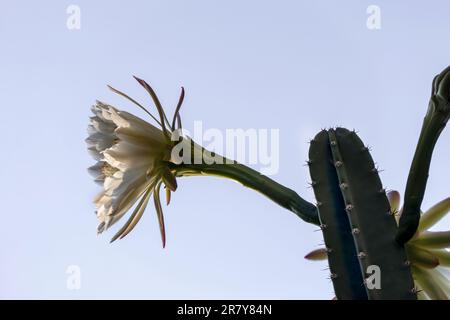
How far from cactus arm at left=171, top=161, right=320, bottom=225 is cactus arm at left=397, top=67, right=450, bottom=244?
0.66 ft

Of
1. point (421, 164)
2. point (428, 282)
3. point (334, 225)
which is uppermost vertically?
point (421, 164)

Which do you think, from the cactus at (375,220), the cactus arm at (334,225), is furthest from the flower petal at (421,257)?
the cactus arm at (334,225)

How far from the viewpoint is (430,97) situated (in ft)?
5.87

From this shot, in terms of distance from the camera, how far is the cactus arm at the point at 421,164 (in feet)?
5.64

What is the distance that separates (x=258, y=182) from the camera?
192cm

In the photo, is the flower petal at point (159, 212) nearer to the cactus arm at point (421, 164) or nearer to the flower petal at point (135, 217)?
the flower petal at point (135, 217)

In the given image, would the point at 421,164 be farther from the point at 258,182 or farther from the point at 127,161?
the point at 127,161

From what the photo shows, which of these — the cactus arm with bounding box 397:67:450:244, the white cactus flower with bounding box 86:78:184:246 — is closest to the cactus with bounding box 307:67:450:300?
the cactus arm with bounding box 397:67:450:244

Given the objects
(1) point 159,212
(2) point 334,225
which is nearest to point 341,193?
(2) point 334,225

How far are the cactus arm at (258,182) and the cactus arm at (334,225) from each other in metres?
0.07

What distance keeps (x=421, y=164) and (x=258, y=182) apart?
0.38m
